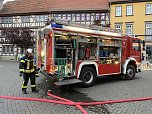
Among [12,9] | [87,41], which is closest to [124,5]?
[12,9]

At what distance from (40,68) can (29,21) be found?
33595 millimetres

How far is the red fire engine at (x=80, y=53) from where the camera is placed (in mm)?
10633

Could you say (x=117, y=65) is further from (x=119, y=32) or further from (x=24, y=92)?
(x=24, y=92)

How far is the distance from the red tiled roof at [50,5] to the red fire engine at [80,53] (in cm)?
2868

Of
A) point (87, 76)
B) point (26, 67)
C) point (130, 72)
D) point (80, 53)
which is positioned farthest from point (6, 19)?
point (26, 67)

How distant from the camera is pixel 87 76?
12.0 m

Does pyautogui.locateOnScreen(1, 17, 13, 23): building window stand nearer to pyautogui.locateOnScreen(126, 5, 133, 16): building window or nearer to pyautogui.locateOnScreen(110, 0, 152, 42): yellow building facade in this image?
pyautogui.locateOnScreen(110, 0, 152, 42): yellow building facade

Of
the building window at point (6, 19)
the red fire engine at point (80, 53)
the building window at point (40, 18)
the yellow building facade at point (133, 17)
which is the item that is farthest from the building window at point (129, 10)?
the red fire engine at point (80, 53)

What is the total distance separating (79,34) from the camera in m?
11.4

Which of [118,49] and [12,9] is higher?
[12,9]

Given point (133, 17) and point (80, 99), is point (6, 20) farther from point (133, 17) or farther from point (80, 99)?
point (80, 99)

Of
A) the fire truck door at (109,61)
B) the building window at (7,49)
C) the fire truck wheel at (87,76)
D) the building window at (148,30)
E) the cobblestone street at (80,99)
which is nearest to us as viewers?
the cobblestone street at (80,99)

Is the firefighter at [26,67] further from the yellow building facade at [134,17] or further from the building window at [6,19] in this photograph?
the building window at [6,19]

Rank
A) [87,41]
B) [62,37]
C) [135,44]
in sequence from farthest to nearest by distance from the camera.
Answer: [135,44], [87,41], [62,37]
